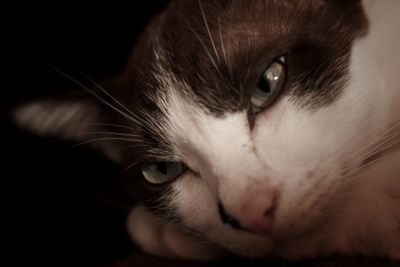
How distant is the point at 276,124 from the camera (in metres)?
0.82

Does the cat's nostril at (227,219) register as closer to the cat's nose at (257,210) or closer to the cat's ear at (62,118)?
the cat's nose at (257,210)

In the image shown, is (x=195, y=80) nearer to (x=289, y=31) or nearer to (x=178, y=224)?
(x=289, y=31)

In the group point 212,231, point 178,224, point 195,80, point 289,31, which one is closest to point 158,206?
point 178,224

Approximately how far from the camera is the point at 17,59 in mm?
1367

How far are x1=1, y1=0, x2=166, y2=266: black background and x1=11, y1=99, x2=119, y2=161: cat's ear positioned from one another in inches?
2.5

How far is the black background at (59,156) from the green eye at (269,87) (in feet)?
1.87

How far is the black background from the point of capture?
1.32m

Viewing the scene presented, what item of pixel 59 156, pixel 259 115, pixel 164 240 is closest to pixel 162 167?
pixel 164 240

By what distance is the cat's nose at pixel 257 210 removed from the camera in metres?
0.74

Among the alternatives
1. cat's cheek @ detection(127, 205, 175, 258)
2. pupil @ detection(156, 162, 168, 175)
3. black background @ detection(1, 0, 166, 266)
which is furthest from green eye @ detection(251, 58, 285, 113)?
black background @ detection(1, 0, 166, 266)

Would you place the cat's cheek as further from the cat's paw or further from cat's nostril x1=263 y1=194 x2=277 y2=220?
cat's nostril x1=263 y1=194 x2=277 y2=220

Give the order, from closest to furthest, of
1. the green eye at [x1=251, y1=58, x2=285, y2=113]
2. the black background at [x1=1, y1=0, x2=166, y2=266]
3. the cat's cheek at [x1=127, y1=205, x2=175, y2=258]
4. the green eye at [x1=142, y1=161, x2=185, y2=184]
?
1. the green eye at [x1=251, y1=58, x2=285, y2=113]
2. the green eye at [x1=142, y1=161, x2=185, y2=184]
3. the cat's cheek at [x1=127, y1=205, x2=175, y2=258]
4. the black background at [x1=1, y1=0, x2=166, y2=266]

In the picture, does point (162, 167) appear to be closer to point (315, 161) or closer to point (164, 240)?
point (164, 240)

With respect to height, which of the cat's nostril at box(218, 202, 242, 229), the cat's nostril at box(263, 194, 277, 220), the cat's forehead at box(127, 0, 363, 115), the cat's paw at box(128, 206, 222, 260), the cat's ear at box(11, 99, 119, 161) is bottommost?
the cat's nostril at box(263, 194, 277, 220)
